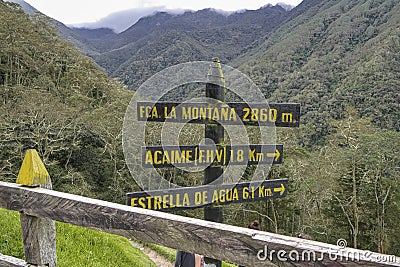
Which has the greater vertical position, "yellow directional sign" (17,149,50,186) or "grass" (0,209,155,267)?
"yellow directional sign" (17,149,50,186)

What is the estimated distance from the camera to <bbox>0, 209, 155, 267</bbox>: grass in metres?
3.76

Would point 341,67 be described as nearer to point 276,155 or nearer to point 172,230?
point 276,155

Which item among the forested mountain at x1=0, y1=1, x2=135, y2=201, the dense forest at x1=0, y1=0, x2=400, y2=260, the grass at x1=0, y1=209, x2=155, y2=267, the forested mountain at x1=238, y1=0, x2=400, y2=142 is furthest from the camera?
the forested mountain at x1=238, y1=0, x2=400, y2=142

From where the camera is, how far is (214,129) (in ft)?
10.5

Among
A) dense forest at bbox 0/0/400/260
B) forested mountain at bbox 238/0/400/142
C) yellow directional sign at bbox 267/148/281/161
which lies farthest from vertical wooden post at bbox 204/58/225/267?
forested mountain at bbox 238/0/400/142

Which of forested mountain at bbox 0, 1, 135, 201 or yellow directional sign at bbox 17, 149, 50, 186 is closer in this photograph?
yellow directional sign at bbox 17, 149, 50, 186

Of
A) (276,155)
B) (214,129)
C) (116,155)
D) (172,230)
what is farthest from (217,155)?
(116,155)

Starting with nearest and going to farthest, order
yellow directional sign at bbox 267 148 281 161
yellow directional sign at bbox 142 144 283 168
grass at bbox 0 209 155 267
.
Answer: yellow directional sign at bbox 142 144 283 168, yellow directional sign at bbox 267 148 281 161, grass at bbox 0 209 155 267

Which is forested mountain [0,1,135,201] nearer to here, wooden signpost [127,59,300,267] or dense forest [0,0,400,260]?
dense forest [0,0,400,260]

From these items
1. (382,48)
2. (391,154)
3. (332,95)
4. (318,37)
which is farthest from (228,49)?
(391,154)

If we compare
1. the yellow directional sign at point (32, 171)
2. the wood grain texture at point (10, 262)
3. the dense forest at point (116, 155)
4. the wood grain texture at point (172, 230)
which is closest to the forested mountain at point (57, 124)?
the dense forest at point (116, 155)

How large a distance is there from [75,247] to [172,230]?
2.91 meters

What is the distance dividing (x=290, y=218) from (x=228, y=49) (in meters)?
126

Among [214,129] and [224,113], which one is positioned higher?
[224,113]
